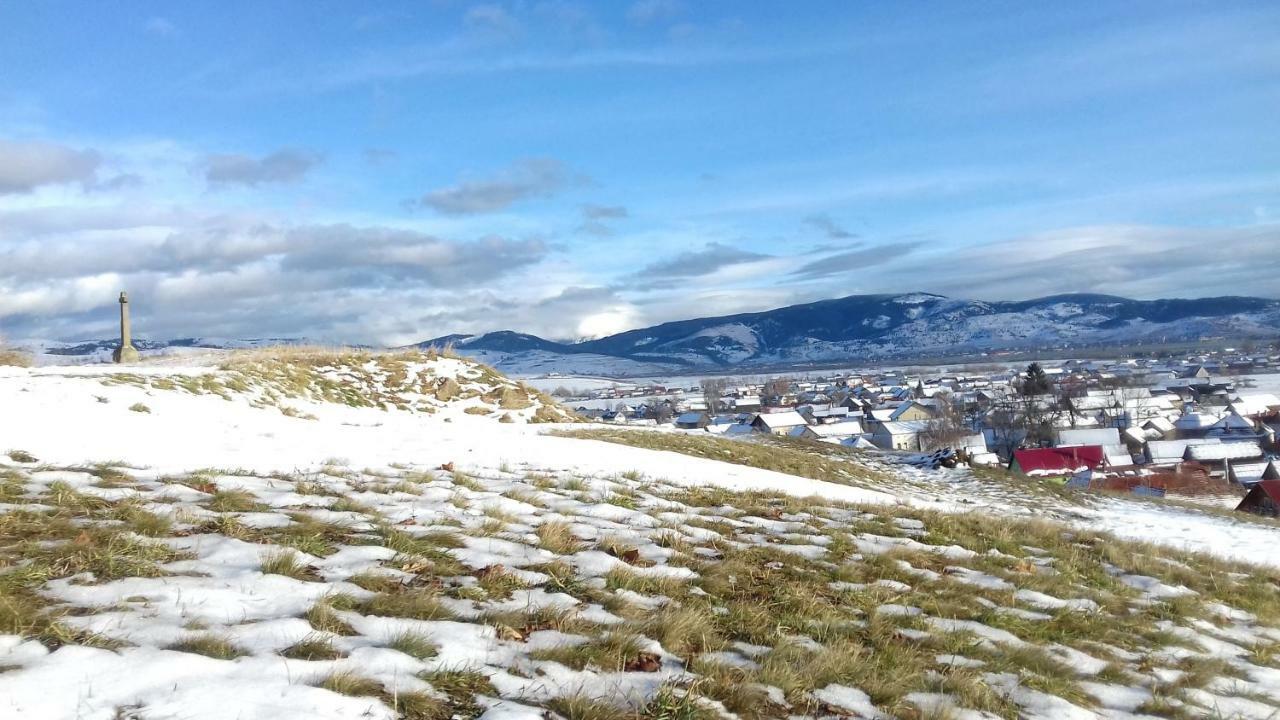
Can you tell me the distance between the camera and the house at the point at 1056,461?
1930 inches

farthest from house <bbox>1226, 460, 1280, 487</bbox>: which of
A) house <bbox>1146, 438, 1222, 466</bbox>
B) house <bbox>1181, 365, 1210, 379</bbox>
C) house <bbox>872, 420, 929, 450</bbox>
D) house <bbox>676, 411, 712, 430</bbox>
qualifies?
house <bbox>1181, 365, 1210, 379</bbox>

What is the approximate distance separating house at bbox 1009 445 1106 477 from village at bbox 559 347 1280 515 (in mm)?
89

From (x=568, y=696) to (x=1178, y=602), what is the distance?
5947mm

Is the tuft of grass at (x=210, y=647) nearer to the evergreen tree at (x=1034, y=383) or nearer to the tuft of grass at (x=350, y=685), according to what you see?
the tuft of grass at (x=350, y=685)

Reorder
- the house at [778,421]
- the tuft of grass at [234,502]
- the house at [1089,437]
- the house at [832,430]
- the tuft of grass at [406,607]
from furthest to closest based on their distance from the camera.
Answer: the house at [778,421] < the house at [832,430] < the house at [1089,437] < the tuft of grass at [234,502] < the tuft of grass at [406,607]

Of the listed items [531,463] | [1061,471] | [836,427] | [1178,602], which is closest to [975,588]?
[1178,602]

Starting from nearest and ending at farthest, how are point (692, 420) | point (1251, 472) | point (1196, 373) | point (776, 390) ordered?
point (1251, 472) → point (692, 420) → point (1196, 373) → point (776, 390)

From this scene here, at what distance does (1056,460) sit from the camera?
168 ft

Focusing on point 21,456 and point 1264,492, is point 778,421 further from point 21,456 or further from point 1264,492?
point 21,456

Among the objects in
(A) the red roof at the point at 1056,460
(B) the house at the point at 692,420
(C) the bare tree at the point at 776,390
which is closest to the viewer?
(A) the red roof at the point at 1056,460

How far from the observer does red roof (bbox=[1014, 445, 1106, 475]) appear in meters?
49.3

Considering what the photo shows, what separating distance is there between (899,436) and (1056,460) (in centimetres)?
2749

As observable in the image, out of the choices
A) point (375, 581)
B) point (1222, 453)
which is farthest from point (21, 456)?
point (1222, 453)

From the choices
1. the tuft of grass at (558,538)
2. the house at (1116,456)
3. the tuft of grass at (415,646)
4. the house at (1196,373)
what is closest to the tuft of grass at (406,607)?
the tuft of grass at (415,646)
